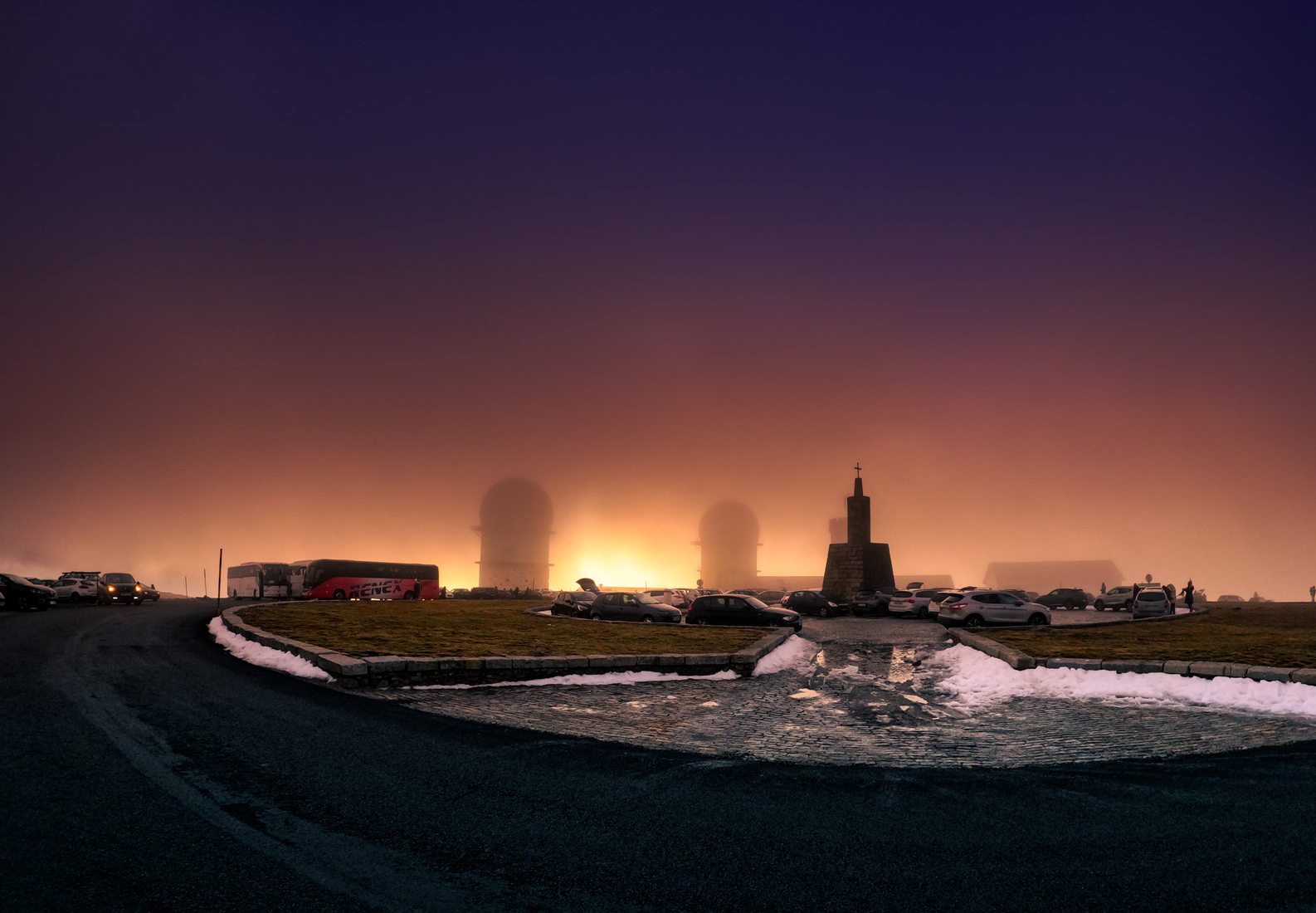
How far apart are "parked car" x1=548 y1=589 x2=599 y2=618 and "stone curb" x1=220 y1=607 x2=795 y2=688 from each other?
54.8 feet

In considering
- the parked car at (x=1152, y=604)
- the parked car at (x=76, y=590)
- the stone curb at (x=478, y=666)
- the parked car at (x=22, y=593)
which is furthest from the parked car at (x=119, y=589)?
the parked car at (x=1152, y=604)

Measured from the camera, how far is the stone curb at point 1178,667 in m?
13.6

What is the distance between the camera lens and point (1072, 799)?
6742mm

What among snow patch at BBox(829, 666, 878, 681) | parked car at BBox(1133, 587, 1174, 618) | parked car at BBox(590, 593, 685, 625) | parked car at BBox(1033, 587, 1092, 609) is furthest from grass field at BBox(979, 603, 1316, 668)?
parked car at BBox(1033, 587, 1092, 609)

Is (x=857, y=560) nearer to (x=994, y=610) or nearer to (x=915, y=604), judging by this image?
(x=915, y=604)

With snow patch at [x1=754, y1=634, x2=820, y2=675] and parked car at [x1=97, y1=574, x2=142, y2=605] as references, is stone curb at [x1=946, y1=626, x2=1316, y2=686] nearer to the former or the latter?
snow patch at [x1=754, y1=634, x2=820, y2=675]

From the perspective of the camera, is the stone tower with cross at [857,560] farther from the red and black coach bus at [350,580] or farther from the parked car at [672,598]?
the red and black coach bus at [350,580]

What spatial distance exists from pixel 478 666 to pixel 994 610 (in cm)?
2578

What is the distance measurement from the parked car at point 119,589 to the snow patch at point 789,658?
1439 inches

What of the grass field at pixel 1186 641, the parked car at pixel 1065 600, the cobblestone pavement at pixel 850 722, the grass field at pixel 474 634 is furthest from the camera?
the parked car at pixel 1065 600

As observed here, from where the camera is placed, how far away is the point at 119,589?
40.4 m

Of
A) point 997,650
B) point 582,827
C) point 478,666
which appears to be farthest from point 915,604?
point 582,827

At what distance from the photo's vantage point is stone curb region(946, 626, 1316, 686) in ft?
44.5

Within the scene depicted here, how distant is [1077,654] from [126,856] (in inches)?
752
